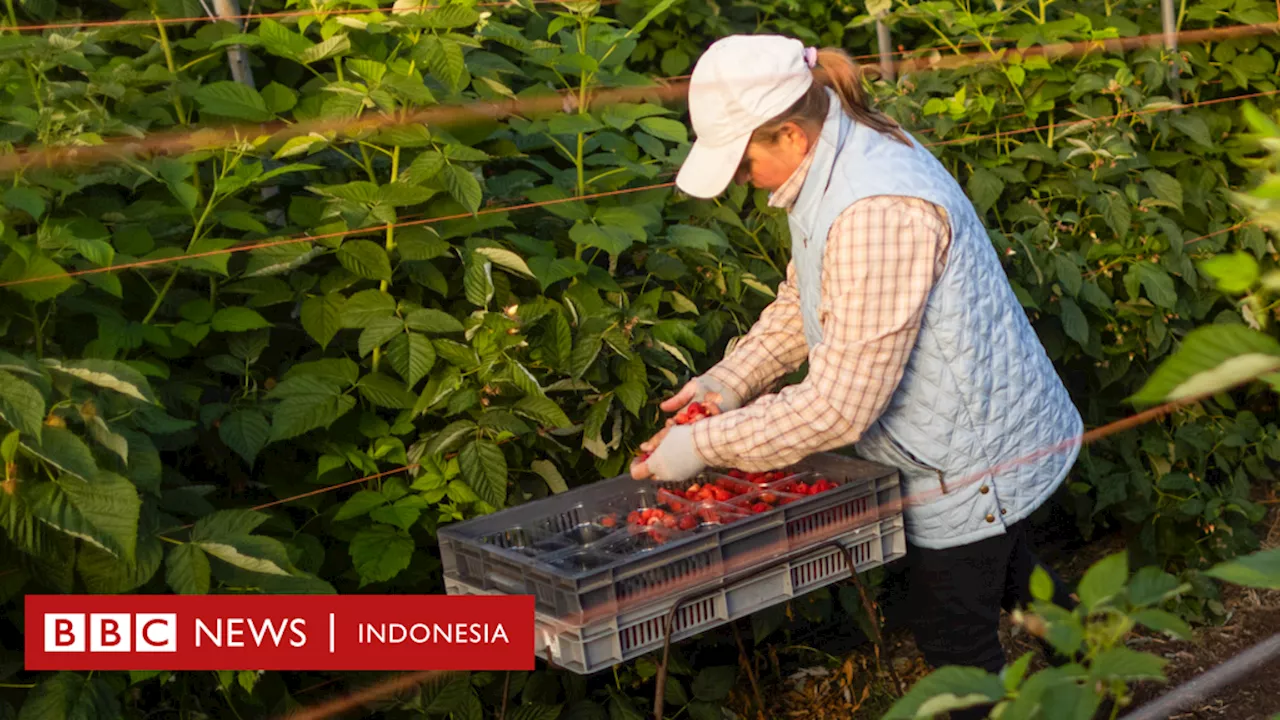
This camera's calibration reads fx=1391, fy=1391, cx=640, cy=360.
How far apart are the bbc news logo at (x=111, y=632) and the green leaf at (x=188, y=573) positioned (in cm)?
7

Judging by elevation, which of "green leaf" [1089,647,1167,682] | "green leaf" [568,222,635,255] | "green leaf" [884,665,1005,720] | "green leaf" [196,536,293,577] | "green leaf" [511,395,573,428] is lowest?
"green leaf" [196,536,293,577]

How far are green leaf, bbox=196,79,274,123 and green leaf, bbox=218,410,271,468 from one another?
2.15 feet

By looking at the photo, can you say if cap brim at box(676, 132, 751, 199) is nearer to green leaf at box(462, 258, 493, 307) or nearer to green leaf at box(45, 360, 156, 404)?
green leaf at box(462, 258, 493, 307)

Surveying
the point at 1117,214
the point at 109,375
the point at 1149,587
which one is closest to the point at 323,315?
the point at 109,375

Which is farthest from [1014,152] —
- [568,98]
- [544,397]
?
[544,397]

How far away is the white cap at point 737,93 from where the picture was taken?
2.40m

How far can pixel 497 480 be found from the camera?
2756 millimetres

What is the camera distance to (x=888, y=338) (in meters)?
2.41

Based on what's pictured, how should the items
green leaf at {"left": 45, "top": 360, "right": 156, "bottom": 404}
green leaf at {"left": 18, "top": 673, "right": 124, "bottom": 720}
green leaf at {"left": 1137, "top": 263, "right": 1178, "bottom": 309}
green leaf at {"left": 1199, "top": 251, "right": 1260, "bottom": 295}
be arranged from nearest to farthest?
green leaf at {"left": 1199, "top": 251, "right": 1260, "bottom": 295} < green leaf at {"left": 45, "top": 360, "right": 156, "bottom": 404} < green leaf at {"left": 18, "top": 673, "right": 124, "bottom": 720} < green leaf at {"left": 1137, "top": 263, "right": 1178, "bottom": 309}

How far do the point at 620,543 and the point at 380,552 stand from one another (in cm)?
54

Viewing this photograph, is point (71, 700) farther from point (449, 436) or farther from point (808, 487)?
point (808, 487)

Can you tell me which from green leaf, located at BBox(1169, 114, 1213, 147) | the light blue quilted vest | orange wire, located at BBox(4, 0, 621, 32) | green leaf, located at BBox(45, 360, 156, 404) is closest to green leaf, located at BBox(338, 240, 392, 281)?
orange wire, located at BBox(4, 0, 621, 32)

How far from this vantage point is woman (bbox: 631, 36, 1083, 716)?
2412 mm

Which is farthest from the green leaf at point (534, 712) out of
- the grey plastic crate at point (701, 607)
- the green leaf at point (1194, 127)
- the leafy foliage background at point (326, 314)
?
the green leaf at point (1194, 127)
